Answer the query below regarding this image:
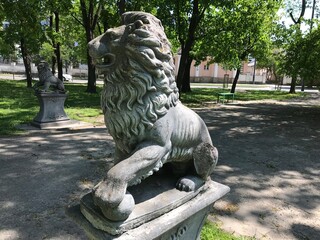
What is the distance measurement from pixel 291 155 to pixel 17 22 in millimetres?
7915

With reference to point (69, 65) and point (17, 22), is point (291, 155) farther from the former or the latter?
point (69, 65)

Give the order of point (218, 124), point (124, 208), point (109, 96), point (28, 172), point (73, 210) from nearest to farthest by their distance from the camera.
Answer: point (124, 208)
point (109, 96)
point (73, 210)
point (28, 172)
point (218, 124)

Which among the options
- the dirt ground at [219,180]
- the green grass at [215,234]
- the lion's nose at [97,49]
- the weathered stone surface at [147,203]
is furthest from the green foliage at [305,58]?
the lion's nose at [97,49]

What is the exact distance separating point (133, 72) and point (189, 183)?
3.21 feet

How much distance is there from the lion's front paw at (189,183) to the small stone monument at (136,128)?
11 centimetres

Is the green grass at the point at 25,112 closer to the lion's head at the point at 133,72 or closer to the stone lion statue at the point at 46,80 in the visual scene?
the stone lion statue at the point at 46,80

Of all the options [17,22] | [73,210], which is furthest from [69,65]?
[73,210]

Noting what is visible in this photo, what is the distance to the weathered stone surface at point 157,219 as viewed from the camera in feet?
5.69

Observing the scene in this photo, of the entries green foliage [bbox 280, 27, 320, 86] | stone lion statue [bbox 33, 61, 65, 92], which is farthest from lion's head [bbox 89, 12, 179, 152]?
green foliage [bbox 280, 27, 320, 86]

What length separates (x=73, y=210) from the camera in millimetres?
2000

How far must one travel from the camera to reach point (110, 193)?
5.32ft

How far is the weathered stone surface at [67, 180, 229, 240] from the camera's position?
1.73 meters

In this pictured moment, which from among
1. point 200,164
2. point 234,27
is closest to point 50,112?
point 200,164

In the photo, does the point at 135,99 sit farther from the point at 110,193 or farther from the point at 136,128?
the point at 110,193
